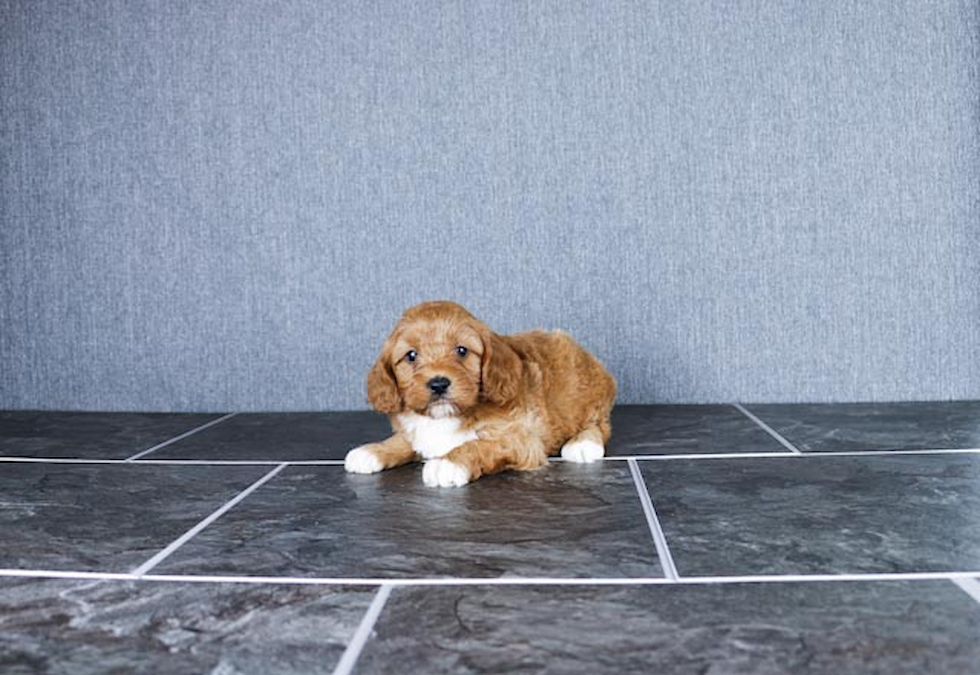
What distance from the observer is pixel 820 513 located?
154 centimetres

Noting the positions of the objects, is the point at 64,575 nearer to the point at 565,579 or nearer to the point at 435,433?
the point at 565,579

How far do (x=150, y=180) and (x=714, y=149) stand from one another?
195 cm

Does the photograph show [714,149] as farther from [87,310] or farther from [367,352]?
[87,310]

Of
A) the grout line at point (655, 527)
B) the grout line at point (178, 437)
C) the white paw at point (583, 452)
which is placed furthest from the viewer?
the grout line at point (178, 437)

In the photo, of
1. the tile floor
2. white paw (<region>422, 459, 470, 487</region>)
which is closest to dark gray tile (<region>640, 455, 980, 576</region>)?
the tile floor

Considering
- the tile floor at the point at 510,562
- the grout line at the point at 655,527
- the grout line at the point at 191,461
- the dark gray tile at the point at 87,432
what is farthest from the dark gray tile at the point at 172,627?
the dark gray tile at the point at 87,432

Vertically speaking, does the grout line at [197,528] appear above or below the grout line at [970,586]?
below

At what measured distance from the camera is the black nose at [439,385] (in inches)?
75.4

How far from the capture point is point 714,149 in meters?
2.91

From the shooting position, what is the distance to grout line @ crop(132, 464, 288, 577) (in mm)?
1326


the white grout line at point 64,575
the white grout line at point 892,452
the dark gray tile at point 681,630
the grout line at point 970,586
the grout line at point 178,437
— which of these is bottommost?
the grout line at point 178,437

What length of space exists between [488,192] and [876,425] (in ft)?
4.64

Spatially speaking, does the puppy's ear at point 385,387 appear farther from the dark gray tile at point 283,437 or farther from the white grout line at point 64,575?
the white grout line at point 64,575

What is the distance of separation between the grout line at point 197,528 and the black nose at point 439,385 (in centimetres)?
42
